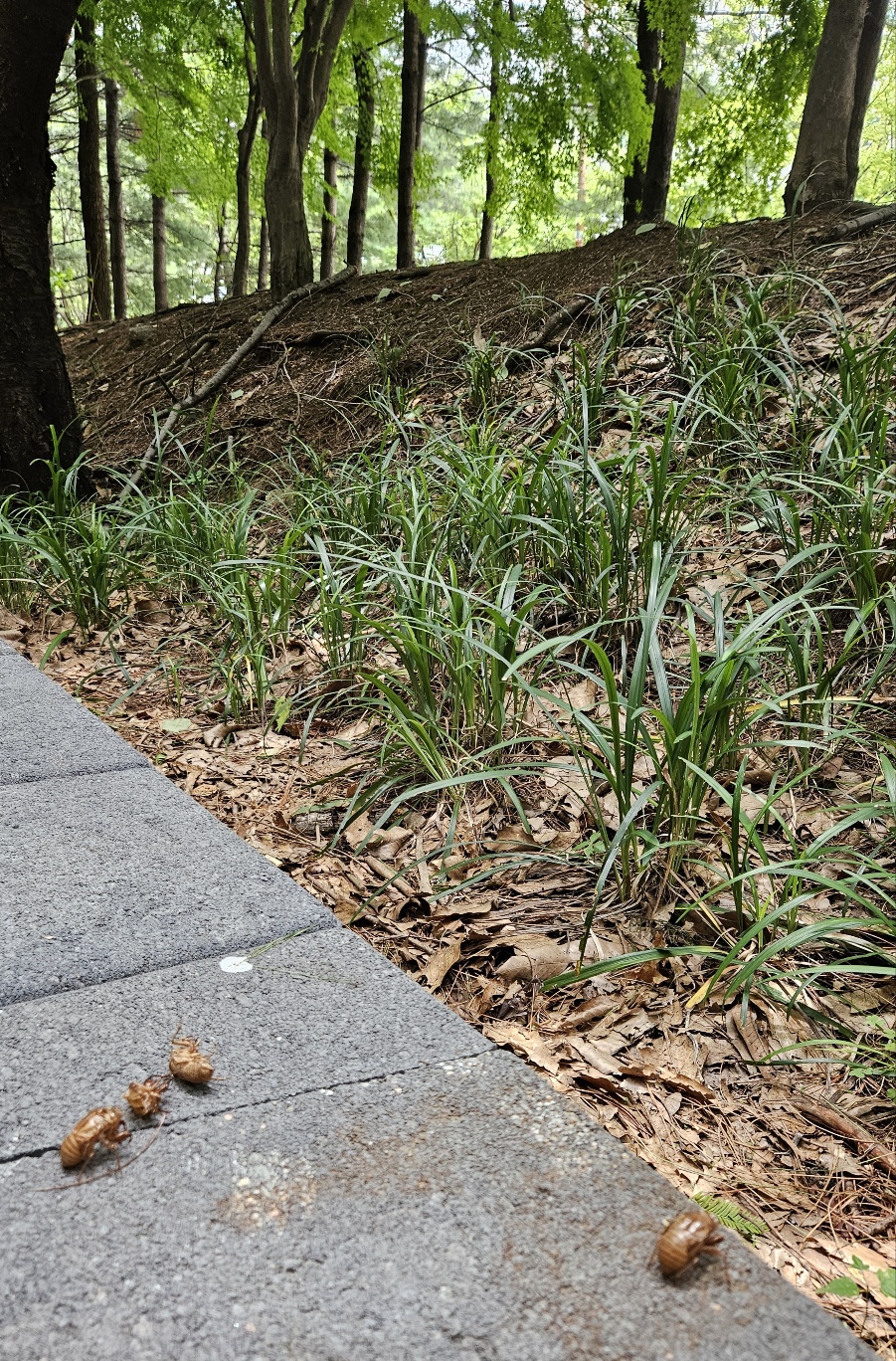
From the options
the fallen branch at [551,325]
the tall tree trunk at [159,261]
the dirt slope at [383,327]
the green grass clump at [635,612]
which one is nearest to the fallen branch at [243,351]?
the dirt slope at [383,327]

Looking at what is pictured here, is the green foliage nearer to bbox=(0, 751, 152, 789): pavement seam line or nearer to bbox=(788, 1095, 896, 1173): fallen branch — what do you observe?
bbox=(788, 1095, 896, 1173): fallen branch

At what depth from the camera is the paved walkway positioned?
69cm

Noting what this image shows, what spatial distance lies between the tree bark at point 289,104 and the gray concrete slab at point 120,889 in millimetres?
5467

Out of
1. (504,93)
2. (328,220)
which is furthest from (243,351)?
(328,220)

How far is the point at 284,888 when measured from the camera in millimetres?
1362

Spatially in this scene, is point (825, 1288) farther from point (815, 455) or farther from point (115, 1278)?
point (815, 455)

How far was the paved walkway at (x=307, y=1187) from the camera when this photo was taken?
0.69 m

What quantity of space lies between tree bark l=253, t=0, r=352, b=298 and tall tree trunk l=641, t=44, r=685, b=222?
7.91 feet

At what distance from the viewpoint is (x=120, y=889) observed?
1.34m

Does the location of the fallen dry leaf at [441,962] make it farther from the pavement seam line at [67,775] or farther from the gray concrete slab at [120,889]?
the pavement seam line at [67,775]

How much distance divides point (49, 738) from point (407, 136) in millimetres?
6614

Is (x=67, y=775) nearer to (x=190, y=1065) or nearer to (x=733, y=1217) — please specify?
(x=190, y=1065)

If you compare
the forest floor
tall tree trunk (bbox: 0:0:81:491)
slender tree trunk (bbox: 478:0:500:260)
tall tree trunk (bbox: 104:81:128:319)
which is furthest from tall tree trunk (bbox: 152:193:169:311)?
the forest floor

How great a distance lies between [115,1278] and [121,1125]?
17 cm
